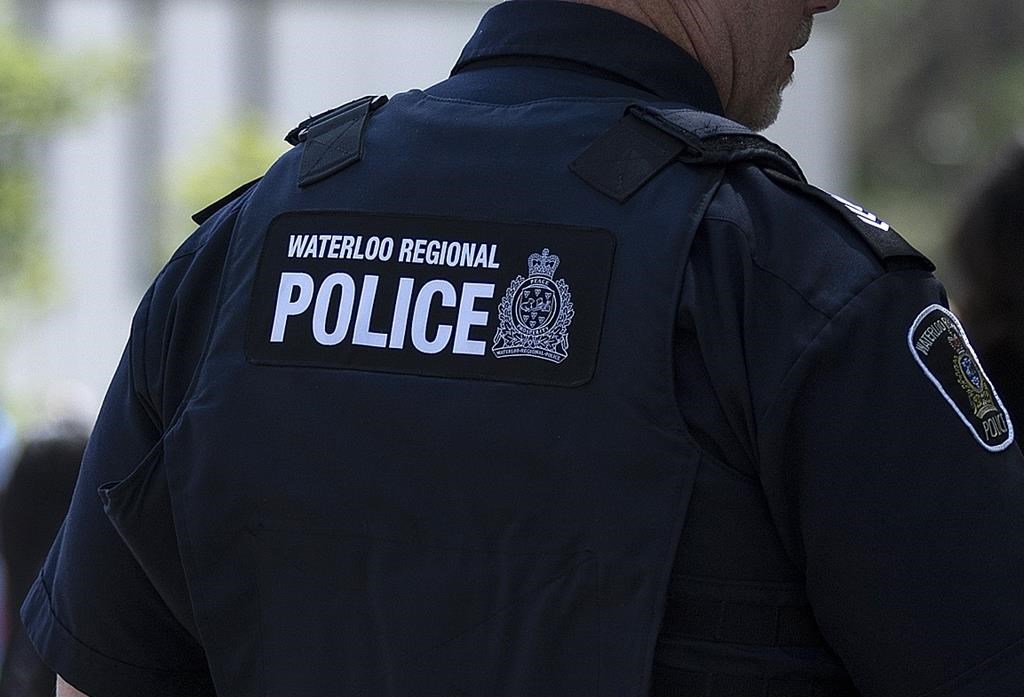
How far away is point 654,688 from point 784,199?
38 centimetres

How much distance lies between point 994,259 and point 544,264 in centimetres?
129

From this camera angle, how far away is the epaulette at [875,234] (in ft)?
3.53

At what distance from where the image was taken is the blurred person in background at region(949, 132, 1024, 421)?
2.17 metres

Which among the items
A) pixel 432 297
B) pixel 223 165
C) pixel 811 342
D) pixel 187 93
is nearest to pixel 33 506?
pixel 432 297

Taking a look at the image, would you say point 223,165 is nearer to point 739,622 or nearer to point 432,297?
point 432,297

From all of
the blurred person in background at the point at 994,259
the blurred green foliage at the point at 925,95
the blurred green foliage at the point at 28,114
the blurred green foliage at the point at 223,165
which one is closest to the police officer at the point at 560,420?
the blurred person in background at the point at 994,259

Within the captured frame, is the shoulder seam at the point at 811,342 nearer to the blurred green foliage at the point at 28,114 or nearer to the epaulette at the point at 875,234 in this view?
the epaulette at the point at 875,234

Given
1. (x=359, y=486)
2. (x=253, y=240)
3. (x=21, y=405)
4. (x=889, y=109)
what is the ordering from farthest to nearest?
(x=889, y=109) < (x=21, y=405) < (x=253, y=240) < (x=359, y=486)

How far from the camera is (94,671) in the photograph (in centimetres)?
134

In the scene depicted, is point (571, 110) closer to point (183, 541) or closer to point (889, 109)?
point (183, 541)

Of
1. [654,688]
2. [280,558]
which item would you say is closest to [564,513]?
[654,688]

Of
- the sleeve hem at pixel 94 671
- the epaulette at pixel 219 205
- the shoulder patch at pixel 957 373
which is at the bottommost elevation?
the sleeve hem at pixel 94 671

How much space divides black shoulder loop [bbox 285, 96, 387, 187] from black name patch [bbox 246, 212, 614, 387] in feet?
0.15

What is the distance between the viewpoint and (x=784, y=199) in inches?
44.2
